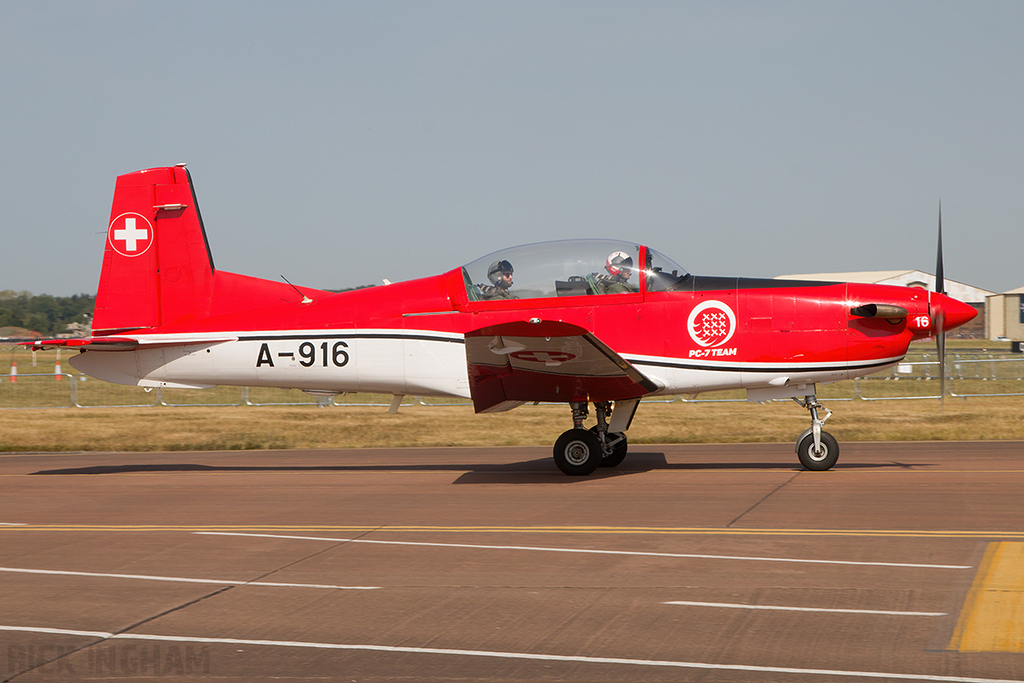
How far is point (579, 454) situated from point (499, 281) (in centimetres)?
244

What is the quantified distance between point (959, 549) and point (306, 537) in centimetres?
535

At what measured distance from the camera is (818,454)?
36.8 ft

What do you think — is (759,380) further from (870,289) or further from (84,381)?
(84,381)

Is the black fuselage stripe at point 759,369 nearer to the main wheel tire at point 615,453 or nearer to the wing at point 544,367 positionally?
the wing at point 544,367

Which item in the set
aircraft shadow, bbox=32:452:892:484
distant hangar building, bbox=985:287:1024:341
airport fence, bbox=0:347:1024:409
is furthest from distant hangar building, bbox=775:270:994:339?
aircraft shadow, bbox=32:452:892:484

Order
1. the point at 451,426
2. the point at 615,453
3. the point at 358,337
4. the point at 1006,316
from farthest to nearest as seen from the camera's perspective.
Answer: the point at 1006,316 → the point at 451,426 → the point at 615,453 → the point at 358,337

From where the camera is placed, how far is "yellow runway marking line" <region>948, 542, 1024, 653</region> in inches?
181

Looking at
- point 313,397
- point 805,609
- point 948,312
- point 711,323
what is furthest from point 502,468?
point 313,397

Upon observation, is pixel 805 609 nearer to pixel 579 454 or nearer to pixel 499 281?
pixel 579 454

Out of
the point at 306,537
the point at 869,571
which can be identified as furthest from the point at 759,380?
the point at 306,537

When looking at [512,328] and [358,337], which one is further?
[358,337]

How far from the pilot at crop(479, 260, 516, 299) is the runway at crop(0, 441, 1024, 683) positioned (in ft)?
7.76

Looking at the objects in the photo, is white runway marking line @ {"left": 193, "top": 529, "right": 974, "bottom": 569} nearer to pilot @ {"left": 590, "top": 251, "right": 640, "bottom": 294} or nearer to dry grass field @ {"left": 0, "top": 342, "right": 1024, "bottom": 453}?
pilot @ {"left": 590, "top": 251, "right": 640, "bottom": 294}

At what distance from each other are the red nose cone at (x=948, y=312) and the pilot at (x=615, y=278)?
11.7ft
